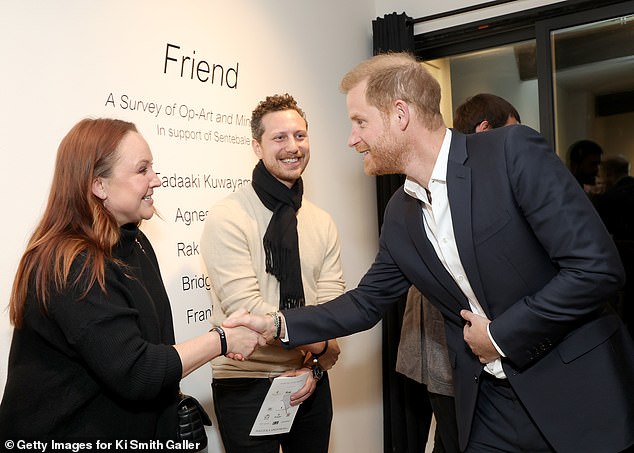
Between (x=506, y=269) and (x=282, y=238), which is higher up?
(x=282, y=238)

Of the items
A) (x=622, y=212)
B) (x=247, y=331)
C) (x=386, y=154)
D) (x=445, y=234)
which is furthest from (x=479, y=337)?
(x=622, y=212)

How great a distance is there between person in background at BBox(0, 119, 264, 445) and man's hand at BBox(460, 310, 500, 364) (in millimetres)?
759

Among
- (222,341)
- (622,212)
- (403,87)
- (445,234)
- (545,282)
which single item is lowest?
(222,341)

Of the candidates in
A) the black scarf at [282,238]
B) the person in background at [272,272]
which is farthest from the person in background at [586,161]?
the black scarf at [282,238]

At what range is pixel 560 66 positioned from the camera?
373cm

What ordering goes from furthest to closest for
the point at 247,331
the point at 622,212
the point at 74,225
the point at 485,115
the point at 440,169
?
the point at 622,212 < the point at 485,115 < the point at 247,331 < the point at 440,169 < the point at 74,225

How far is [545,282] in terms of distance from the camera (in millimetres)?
1781

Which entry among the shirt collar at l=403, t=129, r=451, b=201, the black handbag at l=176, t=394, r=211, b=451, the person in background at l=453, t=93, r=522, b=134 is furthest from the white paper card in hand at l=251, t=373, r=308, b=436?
the person in background at l=453, t=93, r=522, b=134

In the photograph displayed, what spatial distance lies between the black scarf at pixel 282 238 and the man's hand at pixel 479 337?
0.77 m

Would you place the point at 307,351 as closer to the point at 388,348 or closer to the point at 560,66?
the point at 388,348

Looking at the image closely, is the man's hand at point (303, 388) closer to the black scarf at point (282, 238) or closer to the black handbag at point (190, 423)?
the black scarf at point (282, 238)

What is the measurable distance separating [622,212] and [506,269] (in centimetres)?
214

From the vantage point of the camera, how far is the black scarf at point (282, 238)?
238cm

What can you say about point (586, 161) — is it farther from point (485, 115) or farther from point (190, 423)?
point (190, 423)
